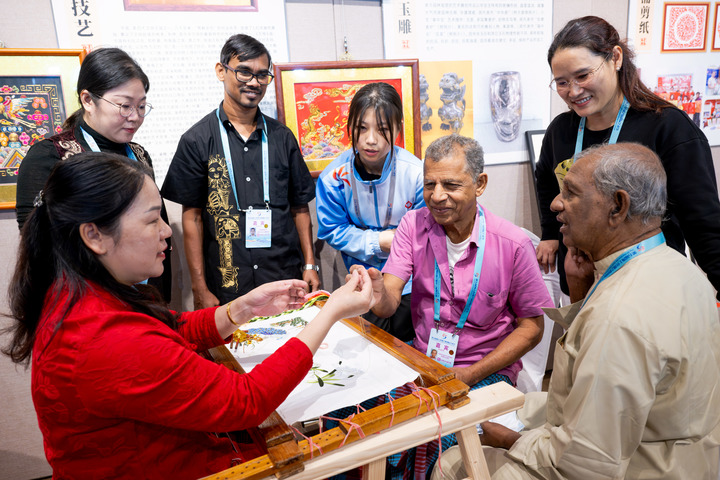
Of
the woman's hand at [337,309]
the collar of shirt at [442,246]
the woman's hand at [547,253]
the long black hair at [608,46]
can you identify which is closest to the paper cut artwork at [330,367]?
the woman's hand at [337,309]

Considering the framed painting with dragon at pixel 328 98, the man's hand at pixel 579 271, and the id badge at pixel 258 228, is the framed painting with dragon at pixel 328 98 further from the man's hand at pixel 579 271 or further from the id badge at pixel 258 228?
the man's hand at pixel 579 271

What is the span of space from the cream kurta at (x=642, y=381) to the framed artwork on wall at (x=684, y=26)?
3.10 meters

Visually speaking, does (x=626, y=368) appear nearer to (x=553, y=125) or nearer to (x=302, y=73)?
(x=553, y=125)

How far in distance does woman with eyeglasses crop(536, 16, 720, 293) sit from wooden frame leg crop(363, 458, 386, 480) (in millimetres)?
1476

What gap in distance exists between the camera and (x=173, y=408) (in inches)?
41.6

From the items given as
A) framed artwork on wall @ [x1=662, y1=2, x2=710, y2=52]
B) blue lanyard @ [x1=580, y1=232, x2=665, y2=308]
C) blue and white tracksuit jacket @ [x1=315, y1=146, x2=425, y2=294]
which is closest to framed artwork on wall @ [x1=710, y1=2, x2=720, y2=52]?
framed artwork on wall @ [x1=662, y1=2, x2=710, y2=52]

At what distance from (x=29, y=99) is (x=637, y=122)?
115 inches

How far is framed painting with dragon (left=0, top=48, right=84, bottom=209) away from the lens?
243cm

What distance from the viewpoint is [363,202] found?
260cm

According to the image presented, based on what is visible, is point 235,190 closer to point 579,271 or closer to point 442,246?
point 442,246

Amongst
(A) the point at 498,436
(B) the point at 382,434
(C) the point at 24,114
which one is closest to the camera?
(B) the point at 382,434

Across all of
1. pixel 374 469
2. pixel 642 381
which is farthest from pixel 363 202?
pixel 642 381

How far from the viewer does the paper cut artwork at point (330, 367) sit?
4.55ft

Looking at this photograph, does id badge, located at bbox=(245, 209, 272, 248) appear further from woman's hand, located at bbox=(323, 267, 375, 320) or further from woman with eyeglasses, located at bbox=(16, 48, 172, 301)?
woman's hand, located at bbox=(323, 267, 375, 320)
